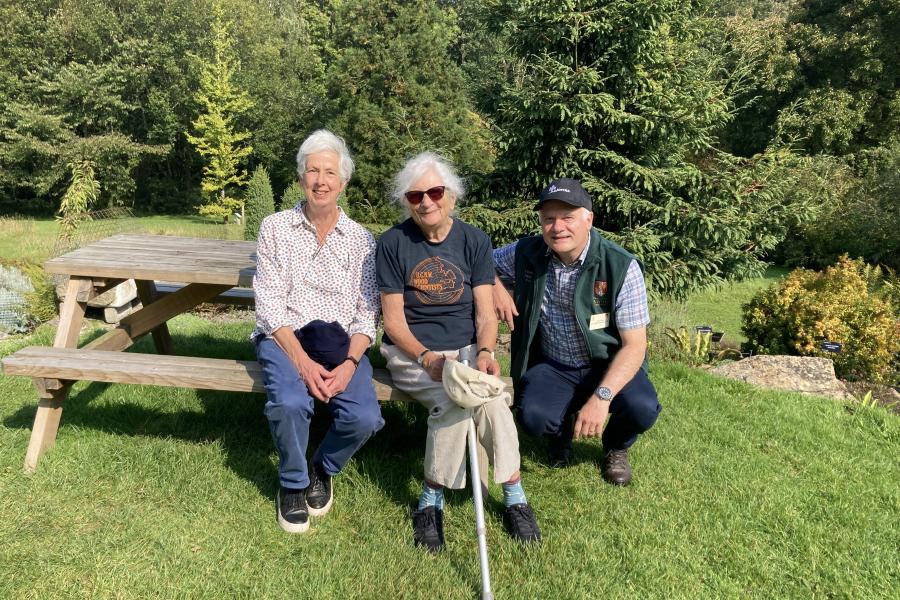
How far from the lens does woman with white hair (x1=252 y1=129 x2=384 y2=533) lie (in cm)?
283

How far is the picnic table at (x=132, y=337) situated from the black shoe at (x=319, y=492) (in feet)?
1.56

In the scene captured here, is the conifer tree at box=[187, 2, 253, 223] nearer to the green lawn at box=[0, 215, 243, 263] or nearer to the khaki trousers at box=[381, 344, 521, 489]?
the green lawn at box=[0, 215, 243, 263]

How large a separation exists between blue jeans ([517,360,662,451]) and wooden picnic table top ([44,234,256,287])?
1.71 meters

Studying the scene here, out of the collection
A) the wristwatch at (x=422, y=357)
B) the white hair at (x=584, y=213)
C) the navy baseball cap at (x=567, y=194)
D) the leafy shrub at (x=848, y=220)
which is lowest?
the leafy shrub at (x=848, y=220)

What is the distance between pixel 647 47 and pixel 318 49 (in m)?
30.1

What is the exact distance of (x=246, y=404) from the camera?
13.3 ft

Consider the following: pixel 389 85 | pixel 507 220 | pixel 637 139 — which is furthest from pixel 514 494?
pixel 389 85

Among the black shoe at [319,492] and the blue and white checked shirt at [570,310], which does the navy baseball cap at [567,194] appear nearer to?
the blue and white checked shirt at [570,310]

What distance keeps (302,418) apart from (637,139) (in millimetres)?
→ 5767

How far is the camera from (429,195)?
2.85 m

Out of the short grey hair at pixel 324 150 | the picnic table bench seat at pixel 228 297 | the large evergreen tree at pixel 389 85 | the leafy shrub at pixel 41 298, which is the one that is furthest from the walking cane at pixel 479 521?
the large evergreen tree at pixel 389 85

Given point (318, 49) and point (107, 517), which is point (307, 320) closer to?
point (107, 517)

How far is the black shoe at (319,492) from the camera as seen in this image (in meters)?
2.93

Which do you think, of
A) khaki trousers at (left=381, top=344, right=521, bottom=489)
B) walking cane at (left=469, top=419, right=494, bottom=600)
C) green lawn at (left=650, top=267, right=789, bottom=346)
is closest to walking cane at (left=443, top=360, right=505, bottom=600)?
walking cane at (left=469, top=419, right=494, bottom=600)
